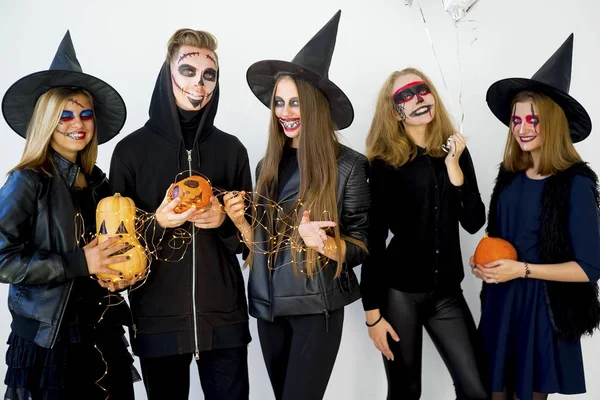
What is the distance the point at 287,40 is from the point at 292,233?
4.75 feet

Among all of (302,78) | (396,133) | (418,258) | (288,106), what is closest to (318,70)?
(302,78)

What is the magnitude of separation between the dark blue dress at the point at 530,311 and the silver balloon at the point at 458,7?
3.33 feet

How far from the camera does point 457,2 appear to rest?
9.27 ft

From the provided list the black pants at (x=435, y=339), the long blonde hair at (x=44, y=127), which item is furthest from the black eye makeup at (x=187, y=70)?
the black pants at (x=435, y=339)

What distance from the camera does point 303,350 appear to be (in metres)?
2.09

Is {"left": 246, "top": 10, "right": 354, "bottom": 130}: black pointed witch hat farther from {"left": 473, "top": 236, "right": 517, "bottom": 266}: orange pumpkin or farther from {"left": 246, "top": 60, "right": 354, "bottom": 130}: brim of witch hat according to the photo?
{"left": 473, "top": 236, "right": 517, "bottom": 266}: orange pumpkin

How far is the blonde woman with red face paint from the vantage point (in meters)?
2.35

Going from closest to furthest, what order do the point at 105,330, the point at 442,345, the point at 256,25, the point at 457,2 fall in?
the point at 105,330
the point at 442,345
the point at 457,2
the point at 256,25

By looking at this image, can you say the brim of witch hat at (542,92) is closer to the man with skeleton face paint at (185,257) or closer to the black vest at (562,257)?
the black vest at (562,257)

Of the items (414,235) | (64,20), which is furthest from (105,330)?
(64,20)

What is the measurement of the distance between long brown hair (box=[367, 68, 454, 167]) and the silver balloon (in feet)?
1.99

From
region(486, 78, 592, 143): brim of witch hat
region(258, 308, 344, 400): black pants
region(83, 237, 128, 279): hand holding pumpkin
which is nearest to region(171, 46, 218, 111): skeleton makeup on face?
region(83, 237, 128, 279): hand holding pumpkin

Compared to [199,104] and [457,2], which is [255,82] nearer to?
[199,104]

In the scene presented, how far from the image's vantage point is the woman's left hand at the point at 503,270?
2246 millimetres
